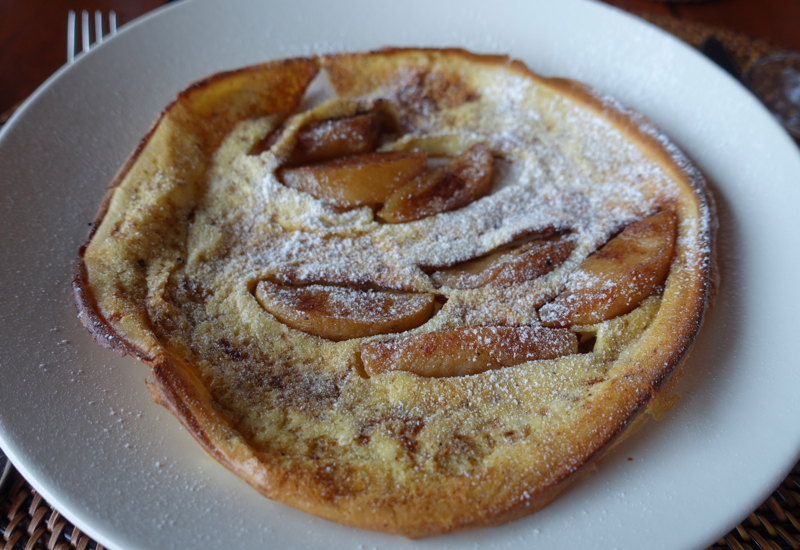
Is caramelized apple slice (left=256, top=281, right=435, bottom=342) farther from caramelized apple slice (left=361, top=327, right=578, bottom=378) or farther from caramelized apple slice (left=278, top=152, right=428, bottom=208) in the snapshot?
caramelized apple slice (left=278, top=152, right=428, bottom=208)

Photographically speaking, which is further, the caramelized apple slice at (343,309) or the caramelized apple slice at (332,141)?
the caramelized apple slice at (332,141)

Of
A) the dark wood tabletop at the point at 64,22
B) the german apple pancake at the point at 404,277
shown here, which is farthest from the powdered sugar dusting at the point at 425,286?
the dark wood tabletop at the point at 64,22

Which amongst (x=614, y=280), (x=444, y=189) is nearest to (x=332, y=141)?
(x=444, y=189)

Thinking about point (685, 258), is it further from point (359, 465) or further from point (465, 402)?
point (359, 465)

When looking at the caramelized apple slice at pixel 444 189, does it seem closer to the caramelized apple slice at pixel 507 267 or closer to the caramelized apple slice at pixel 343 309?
the caramelized apple slice at pixel 507 267

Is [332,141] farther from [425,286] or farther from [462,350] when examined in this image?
[462,350]

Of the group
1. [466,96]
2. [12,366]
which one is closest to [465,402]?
[12,366]
